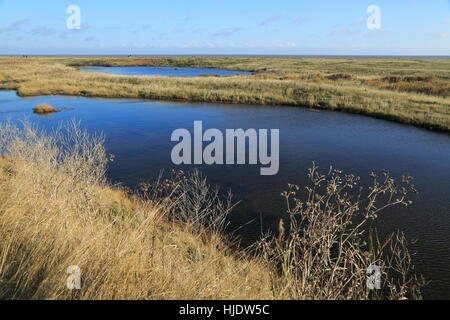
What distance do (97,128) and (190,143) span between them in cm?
629

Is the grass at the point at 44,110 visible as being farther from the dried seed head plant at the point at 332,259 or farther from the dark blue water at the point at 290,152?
the dried seed head plant at the point at 332,259

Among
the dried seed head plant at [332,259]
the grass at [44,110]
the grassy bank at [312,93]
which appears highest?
the grassy bank at [312,93]

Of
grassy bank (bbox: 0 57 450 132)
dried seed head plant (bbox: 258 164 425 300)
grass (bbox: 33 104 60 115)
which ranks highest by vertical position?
grassy bank (bbox: 0 57 450 132)

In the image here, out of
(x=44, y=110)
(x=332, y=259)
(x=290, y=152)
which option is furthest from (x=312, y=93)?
(x=332, y=259)

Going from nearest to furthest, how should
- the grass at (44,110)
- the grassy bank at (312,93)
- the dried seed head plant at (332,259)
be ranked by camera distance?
the dried seed head plant at (332,259)
the grassy bank at (312,93)
the grass at (44,110)

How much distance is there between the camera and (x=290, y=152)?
1303 centimetres

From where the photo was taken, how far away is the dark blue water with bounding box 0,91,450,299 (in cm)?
715

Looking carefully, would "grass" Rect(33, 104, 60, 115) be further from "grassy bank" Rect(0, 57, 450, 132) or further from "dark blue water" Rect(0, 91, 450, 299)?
"grassy bank" Rect(0, 57, 450, 132)

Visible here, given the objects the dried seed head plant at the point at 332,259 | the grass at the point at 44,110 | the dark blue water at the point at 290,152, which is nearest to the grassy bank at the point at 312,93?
the dark blue water at the point at 290,152

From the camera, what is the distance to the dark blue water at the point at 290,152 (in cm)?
715

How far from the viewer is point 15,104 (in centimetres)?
2400

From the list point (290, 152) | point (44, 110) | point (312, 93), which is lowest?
point (290, 152)

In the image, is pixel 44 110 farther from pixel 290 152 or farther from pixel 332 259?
pixel 332 259

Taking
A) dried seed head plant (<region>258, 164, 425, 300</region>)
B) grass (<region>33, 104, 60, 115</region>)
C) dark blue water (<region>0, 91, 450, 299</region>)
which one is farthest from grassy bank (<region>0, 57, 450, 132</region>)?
dried seed head plant (<region>258, 164, 425, 300</region>)
